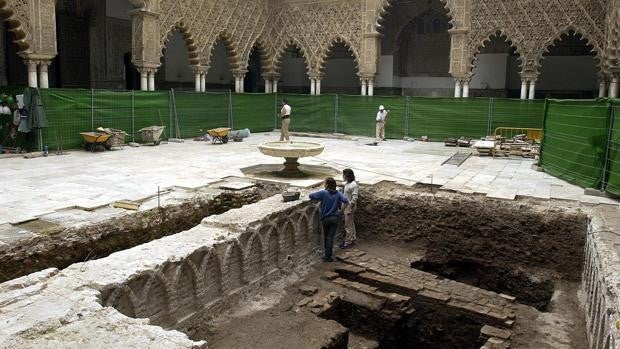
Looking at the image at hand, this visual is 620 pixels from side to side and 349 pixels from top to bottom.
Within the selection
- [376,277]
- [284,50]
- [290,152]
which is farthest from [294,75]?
[376,277]

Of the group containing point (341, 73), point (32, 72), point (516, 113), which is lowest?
point (516, 113)

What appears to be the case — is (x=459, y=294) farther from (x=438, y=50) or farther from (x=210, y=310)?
(x=438, y=50)

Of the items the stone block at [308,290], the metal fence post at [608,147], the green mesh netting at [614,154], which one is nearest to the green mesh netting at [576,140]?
the metal fence post at [608,147]

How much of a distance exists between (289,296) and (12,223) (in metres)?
3.56

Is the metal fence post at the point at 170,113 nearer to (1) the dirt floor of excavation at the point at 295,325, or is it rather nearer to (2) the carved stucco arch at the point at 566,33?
(1) the dirt floor of excavation at the point at 295,325

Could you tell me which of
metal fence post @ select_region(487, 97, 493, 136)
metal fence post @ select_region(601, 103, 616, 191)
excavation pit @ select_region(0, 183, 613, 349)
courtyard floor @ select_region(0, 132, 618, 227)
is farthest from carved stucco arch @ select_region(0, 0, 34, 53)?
metal fence post @ select_region(487, 97, 493, 136)

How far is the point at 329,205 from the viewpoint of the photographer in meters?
7.34

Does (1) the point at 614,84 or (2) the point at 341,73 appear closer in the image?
(1) the point at 614,84

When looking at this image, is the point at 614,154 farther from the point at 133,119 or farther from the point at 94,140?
the point at 133,119

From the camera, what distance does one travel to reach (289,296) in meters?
6.31

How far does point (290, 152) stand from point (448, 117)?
9.32 meters

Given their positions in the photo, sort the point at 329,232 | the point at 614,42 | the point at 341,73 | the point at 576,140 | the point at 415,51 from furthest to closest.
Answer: the point at 341,73 < the point at 415,51 < the point at 614,42 < the point at 576,140 < the point at 329,232

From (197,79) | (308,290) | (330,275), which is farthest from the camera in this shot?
(197,79)

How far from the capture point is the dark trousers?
7.38 m
